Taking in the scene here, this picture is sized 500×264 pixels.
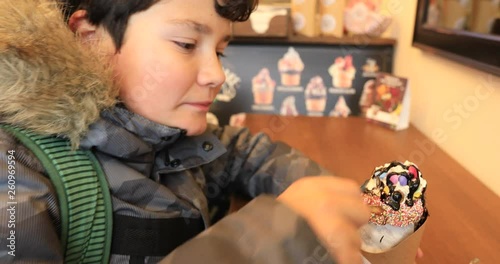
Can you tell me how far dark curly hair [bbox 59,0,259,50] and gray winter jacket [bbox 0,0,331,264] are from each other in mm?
75

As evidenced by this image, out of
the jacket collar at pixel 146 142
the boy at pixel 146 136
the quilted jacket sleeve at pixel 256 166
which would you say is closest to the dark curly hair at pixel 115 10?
the boy at pixel 146 136

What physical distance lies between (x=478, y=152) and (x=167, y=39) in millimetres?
606

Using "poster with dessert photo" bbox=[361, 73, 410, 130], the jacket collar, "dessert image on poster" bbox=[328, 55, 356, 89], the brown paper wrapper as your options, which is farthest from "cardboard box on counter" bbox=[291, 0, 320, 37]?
the brown paper wrapper

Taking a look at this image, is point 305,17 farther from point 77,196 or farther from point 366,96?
point 77,196

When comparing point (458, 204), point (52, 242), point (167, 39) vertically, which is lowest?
point (458, 204)

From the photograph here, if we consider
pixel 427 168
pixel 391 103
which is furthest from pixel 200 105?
pixel 391 103

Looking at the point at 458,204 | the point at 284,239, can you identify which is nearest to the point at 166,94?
the point at 284,239

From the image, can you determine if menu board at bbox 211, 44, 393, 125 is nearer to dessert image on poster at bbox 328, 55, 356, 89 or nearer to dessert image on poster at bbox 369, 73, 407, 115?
dessert image on poster at bbox 328, 55, 356, 89

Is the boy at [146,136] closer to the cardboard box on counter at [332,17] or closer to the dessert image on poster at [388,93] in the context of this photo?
the dessert image on poster at [388,93]

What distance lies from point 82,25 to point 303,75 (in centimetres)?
79

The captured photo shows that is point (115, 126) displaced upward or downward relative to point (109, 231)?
upward

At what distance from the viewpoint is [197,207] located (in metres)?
0.68

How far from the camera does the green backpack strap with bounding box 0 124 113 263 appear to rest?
20.3 inches

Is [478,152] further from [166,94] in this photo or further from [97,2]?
[97,2]
